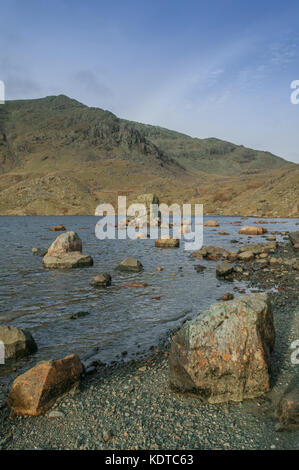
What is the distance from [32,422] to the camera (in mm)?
6055

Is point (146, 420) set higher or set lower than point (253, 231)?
lower

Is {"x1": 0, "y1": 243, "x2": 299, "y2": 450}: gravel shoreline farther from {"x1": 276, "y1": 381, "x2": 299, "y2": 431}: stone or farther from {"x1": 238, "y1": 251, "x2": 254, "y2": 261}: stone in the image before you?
{"x1": 238, "y1": 251, "x2": 254, "y2": 261}: stone

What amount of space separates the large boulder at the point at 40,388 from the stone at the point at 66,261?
1546 centimetres

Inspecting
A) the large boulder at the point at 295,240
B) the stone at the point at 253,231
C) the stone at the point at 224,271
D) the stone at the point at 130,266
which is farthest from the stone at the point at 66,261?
the stone at the point at 253,231

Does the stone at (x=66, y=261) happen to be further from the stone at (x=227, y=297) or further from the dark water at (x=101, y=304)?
the stone at (x=227, y=297)

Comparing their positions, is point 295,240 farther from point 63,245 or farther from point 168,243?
point 63,245

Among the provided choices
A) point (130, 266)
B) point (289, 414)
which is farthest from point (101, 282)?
point (289, 414)

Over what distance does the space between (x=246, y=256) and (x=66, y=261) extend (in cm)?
1419

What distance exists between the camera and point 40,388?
6.38 m

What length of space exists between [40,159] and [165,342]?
209434 mm

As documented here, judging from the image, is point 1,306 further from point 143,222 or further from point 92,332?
point 143,222

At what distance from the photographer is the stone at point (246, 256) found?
23572 millimetres

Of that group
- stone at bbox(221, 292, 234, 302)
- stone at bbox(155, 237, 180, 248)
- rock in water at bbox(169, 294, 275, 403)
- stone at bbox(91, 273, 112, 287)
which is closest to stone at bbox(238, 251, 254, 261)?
stone at bbox(221, 292, 234, 302)

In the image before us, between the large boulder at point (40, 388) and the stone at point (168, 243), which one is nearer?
the large boulder at point (40, 388)
